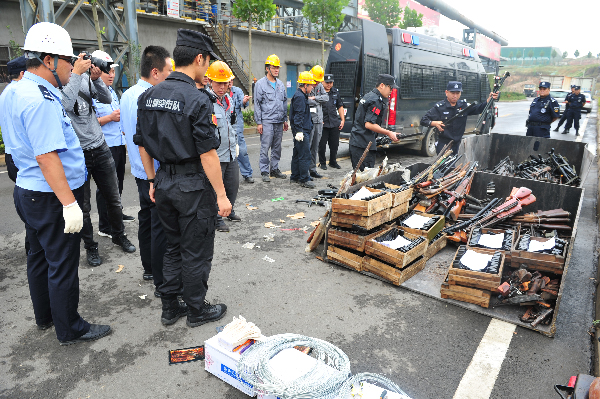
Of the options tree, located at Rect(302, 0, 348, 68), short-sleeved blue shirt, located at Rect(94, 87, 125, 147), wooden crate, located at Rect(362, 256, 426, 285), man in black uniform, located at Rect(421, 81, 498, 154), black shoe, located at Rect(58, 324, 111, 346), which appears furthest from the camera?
tree, located at Rect(302, 0, 348, 68)

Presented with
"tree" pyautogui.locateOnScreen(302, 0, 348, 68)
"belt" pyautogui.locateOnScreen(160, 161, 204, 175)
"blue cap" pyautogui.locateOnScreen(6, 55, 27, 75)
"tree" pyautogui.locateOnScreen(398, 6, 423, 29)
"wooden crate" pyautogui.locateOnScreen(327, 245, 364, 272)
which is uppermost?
"tree" pyautogui.locateOnScreen(398, 6, 423, 29)

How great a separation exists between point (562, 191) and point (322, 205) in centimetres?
348

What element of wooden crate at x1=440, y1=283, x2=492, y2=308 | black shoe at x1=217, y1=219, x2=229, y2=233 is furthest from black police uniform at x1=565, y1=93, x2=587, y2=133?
black shoe at x1=217, y1=219, x2=229, y2=233

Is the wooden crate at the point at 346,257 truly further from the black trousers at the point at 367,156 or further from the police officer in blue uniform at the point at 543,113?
the police officer in blue uniform at the point at 543,113

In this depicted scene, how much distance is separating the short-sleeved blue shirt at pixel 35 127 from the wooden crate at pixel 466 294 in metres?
3.46

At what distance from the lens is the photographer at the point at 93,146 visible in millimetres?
4012

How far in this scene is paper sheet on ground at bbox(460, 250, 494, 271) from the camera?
390cm

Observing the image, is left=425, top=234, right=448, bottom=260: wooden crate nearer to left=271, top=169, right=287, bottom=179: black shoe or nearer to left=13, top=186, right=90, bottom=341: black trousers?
left=13, top=186, right=90, bottom=341: black trousers

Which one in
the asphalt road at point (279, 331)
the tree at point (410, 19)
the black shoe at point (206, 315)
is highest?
the tree at point (410, 19)

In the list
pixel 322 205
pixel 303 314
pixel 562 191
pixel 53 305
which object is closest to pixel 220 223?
pixel 322 205

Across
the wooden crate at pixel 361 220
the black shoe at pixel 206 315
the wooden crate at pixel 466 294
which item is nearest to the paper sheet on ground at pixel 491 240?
the wooden crate at pixel 466 294

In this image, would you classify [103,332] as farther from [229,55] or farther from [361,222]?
[229,55]

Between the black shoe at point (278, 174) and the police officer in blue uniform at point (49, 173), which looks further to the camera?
the black shoe at point (278, 174)

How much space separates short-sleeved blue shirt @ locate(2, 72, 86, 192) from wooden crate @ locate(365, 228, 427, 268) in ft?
9.68
